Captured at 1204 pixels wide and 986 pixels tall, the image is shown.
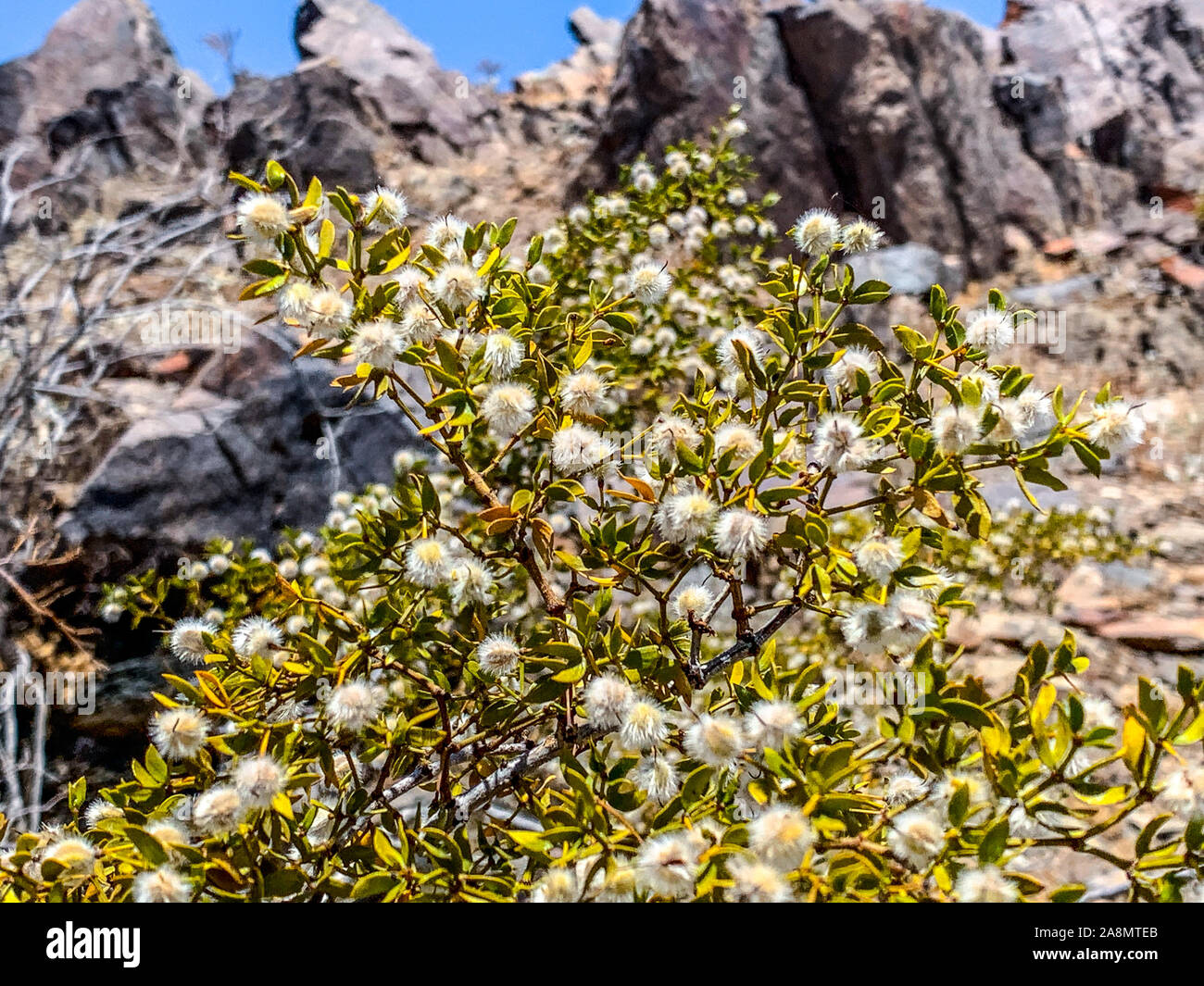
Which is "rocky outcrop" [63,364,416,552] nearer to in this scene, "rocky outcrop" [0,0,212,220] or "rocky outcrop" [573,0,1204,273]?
"rocky outcrop" [573,0,1204,273]

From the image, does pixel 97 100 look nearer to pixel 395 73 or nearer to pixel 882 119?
pixel 395 73

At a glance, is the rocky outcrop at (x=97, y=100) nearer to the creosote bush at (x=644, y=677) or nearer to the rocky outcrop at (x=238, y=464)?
the rocky outcrop at (x=238, y=464)

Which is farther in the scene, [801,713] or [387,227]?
[387,227]

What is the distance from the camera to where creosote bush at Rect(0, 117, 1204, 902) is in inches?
36.3

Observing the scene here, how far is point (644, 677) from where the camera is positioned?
117 cm

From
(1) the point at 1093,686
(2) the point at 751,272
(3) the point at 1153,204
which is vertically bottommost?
(1) the point at 1093,686

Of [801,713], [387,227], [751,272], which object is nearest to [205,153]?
[751,272]

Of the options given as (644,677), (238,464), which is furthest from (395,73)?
(644,677)

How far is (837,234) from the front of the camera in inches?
52.8

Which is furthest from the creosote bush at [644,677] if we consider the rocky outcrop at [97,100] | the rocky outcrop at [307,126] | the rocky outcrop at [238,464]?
the rocky outcrop at [97,100]

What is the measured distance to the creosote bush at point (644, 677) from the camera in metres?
0.92

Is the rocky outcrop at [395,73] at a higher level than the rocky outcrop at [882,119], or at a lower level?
higher
